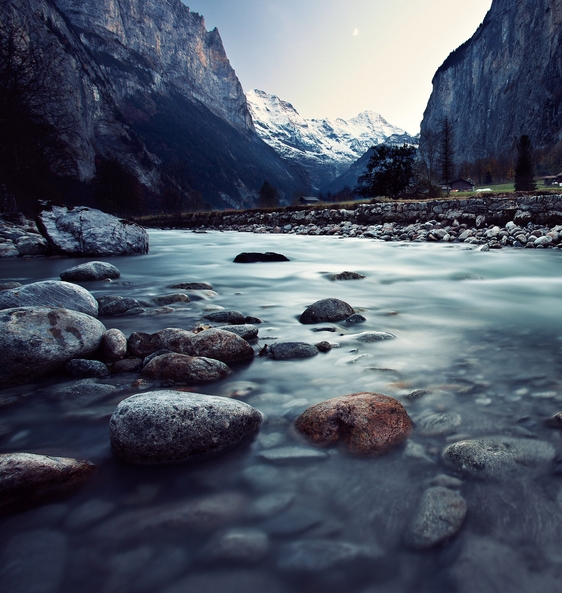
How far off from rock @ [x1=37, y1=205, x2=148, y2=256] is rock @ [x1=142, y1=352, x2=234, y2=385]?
861cm

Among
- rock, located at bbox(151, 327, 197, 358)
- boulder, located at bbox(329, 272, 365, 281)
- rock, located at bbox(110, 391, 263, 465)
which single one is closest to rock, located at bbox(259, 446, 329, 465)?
rock, located at bbox(110, 391, 263, 465)

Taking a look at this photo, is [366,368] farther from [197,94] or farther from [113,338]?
[197,94]

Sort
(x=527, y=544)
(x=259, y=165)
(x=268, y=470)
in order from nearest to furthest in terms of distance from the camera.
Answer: (x=527, y=544) → (x=268, y=470) → (x=259, y=165)

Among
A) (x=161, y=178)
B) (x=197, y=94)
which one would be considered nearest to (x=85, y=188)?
(x=161, y=178)

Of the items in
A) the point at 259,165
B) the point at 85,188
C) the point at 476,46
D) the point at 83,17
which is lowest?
the point at 85,188

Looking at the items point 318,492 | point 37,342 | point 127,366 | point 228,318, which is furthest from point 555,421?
point 37,342

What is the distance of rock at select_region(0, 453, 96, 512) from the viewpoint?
1.40m

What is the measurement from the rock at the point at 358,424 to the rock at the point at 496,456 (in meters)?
0.25

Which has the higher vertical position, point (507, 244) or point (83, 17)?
point (83, 17)

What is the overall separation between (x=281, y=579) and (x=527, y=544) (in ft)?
2.69

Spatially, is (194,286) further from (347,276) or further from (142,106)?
(142,106)

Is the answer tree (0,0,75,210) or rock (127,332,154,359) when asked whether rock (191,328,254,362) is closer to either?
rock (127,332,154,359)

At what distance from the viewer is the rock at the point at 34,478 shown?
1398mm

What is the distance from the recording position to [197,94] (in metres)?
188
